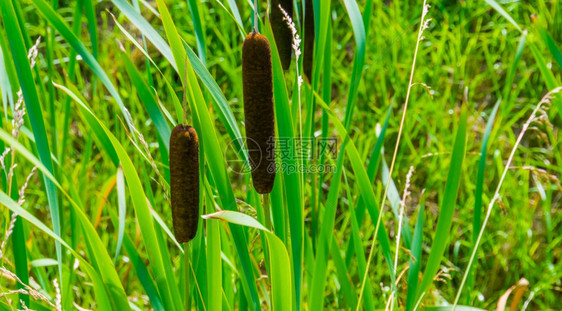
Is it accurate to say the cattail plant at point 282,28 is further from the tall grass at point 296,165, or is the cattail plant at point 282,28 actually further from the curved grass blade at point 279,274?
the curved grass blade at point 279,274

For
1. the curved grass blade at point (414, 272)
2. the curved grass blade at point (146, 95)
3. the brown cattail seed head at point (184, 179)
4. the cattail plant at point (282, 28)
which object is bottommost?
the curved grass blade at point (414, 272)

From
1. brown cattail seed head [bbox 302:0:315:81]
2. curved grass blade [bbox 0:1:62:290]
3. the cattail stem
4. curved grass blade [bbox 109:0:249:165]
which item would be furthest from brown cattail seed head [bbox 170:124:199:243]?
brown cattail seed head [bbox 302:0:315:81]

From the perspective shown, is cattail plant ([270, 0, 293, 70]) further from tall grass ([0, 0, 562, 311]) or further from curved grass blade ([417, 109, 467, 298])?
curved grass blade ([417, 109, 467, 298])

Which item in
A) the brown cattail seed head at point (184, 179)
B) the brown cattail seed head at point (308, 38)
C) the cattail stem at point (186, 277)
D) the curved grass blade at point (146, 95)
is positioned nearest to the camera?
the brown cattail seed head at point (184, 179)

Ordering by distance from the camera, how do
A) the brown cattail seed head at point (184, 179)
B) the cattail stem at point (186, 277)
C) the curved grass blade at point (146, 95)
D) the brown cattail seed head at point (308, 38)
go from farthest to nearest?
the brown cattail seed head at point (308, 38) < the curved grass blade at point (146, 95) < the cattail stem at point (186, 277) < the brown cattail seed head at point (184, 179)

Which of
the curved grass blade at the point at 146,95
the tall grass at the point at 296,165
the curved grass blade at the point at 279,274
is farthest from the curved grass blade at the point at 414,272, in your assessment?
the curved grass blade at the point at 146,95

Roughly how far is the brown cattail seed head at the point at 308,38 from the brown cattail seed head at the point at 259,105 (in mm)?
353

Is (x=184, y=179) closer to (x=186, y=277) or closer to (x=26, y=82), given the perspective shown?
(x=186, y=277)

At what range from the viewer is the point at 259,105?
0.95 metres

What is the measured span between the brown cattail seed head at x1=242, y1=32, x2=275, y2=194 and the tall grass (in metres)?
0.05

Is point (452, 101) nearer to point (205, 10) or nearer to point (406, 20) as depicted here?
point (406, 20)

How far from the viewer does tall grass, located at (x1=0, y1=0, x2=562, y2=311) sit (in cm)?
111

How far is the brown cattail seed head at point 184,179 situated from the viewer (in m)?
0.91

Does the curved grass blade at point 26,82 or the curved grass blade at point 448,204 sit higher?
the curved grass blade at point 26,82
